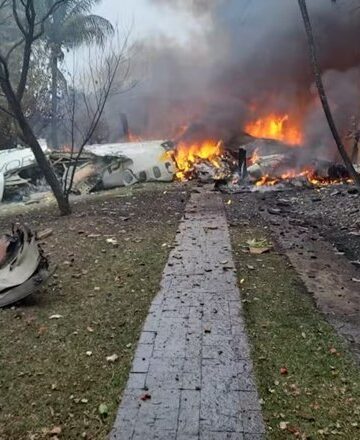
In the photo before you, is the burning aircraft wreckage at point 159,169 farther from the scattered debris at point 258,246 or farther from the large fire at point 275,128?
the scattered debris at point 258,246

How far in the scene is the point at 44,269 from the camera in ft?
14.9

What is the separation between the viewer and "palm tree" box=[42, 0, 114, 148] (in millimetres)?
19188

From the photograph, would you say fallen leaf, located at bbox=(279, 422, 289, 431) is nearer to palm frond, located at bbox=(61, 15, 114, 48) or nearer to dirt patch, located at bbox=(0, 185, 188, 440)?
dirt patch, located at bbox=(0, 185, 188, 440)

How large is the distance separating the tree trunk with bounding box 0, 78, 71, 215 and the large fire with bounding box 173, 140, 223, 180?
215 inches

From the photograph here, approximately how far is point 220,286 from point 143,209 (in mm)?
4830

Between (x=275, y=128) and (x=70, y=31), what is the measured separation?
1014cm

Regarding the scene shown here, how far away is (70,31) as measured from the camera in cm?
1975

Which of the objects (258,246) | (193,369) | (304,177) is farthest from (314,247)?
(304,177)

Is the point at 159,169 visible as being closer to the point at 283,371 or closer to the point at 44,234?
the point at 44,234

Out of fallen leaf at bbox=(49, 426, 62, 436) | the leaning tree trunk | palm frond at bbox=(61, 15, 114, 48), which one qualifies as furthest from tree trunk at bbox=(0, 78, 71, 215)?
palm frond at bbox=(61, 15, 114, 48)

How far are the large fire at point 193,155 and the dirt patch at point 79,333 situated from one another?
7.23m

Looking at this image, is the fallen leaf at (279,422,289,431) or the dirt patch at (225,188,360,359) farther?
the dirt patch at (225,188,360,359)

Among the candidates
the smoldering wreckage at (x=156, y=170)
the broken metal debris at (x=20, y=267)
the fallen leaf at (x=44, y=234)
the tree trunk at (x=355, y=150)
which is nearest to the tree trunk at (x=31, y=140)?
the fallen leaf at (x=44, y=234)

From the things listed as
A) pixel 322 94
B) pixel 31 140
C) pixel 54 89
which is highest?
pixel 54 89
